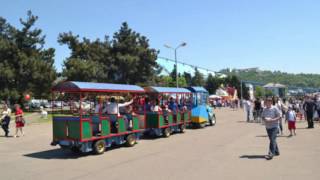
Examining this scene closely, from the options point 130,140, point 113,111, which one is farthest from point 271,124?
point 113,111

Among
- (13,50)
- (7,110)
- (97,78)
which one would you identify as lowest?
(7,110)

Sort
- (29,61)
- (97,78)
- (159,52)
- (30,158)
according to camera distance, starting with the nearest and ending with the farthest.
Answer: (30,158) → (29,61) → (97,78) → (159,52)

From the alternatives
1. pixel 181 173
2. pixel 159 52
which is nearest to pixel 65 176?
pixel 181 173

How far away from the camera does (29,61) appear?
162 feet

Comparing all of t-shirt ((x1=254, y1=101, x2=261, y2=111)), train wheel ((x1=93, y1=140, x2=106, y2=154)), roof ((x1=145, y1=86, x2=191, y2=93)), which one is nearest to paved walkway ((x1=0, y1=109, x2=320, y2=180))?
train wheel ((x1=93, y1=140, x2=106, y2=154))

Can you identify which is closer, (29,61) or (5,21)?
(29,61)

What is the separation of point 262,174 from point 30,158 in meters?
7.58

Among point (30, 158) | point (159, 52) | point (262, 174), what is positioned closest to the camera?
point (262, 174)

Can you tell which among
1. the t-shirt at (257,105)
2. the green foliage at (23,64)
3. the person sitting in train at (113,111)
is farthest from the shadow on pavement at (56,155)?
the green foliage at (23,64)

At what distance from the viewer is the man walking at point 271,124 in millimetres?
Result: 12705

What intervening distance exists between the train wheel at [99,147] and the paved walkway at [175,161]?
0.74 ft

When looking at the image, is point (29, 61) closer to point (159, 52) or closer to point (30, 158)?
point (159, 52)

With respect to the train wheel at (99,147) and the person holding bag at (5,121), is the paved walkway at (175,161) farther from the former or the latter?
the person holding bag at (5,121)

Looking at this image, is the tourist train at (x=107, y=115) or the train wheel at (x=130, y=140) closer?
the tourist train at (x=107, y=115)
